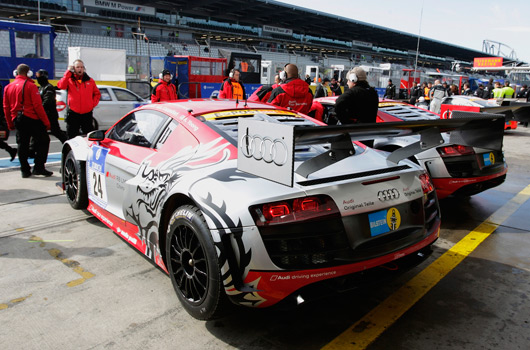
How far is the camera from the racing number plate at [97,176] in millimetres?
3896

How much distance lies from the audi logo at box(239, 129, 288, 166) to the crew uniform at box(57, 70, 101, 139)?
16.9ft

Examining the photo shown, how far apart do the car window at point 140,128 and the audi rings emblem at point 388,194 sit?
181 cm

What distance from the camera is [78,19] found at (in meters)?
37.4

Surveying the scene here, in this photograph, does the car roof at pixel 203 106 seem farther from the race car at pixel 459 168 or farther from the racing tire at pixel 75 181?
the race car at pixel 459 168

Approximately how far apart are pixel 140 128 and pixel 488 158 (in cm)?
383

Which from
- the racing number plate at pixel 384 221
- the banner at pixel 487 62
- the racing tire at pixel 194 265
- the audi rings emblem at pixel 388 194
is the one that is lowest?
the racing tire at pixel 194 265

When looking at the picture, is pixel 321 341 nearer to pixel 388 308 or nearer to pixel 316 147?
pixel 388 308

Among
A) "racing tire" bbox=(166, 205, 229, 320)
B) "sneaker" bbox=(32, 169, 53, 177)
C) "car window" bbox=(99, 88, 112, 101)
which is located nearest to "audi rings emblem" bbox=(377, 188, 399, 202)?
"racing tire" bbox=(166, 205, 229, 320)

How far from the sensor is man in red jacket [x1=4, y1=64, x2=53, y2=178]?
6246mm

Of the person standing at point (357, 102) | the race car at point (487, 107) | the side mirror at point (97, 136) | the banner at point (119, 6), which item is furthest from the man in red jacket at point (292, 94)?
the banner at point (119, 6)

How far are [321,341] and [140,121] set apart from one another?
2.41 m

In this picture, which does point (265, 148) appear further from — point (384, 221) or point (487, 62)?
point (487, 62)

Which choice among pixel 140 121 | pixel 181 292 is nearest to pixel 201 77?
pixel 140 121

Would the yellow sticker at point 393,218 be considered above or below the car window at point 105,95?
below
